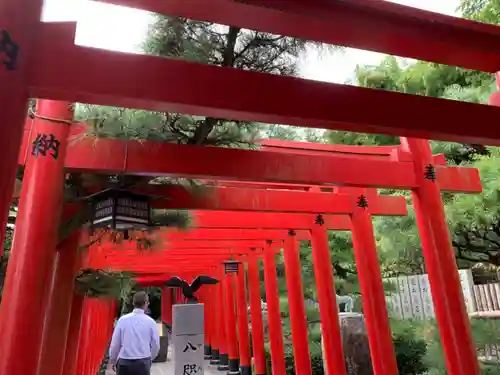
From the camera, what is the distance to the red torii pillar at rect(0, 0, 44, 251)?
5.73 ft

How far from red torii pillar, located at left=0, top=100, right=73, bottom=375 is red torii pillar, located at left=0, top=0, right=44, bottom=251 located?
122 cm

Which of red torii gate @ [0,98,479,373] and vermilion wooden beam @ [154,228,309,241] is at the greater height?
vermilion wooden beam @ [154,228,309,241]

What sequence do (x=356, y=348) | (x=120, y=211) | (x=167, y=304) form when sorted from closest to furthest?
(x=120, y=211)
(x=356, y=348)
(x=167, y=304)

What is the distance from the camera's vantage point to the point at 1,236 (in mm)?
1739

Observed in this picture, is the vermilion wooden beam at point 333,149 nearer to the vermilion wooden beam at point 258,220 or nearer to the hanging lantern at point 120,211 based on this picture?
the vermilion wooden beam at point 258,220

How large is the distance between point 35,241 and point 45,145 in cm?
72

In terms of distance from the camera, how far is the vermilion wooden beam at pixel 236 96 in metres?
2.00

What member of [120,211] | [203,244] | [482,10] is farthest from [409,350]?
[120,211]

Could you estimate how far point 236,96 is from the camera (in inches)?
88.4

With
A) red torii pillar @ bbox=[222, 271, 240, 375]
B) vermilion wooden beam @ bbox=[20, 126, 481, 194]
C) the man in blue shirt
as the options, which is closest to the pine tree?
vermilion wooden beam @ bbox=[20, 126, 481, 194]

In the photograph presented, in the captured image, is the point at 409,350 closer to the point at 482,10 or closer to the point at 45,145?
the point at 482,10

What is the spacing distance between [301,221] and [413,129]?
4.26 m

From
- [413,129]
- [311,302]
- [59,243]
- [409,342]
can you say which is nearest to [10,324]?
[59,243]

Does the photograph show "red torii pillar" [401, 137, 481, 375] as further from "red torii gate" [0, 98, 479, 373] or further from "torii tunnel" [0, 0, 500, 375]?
"red torii gate" [0, 98, 479, 373]
